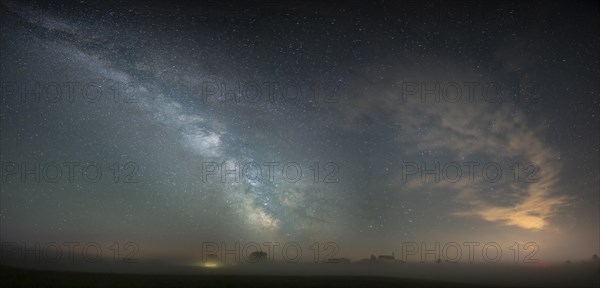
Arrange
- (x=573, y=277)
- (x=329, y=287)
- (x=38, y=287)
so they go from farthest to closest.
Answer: (x=573, y=277), (x=329, y=287), (x=38, y=287)

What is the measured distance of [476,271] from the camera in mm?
65750

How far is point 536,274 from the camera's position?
2221 inches

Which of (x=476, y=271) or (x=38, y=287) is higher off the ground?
(x=38, y=287)

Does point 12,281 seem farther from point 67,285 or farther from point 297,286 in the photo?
point 297,286

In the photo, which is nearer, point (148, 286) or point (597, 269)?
point (148, 286)

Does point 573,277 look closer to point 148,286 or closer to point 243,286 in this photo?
point 243,286

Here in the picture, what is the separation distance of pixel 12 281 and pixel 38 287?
16.8ft

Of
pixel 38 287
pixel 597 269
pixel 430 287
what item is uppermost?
pixel 38 287

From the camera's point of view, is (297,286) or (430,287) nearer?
(297,286)

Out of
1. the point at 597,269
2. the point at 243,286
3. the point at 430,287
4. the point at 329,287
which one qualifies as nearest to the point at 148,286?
the point at 243,286

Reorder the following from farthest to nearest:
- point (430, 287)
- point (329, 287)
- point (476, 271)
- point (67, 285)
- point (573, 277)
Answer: point (476, 271)
point (573, 277)
point (430, 287)
point (329, 287)
point (67, 285)

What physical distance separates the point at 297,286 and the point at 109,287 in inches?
585

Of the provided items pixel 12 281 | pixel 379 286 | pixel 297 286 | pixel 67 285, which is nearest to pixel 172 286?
pixel 67 285

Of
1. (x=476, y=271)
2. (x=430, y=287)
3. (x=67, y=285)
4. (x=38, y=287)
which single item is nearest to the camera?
(x=38, y=287)
